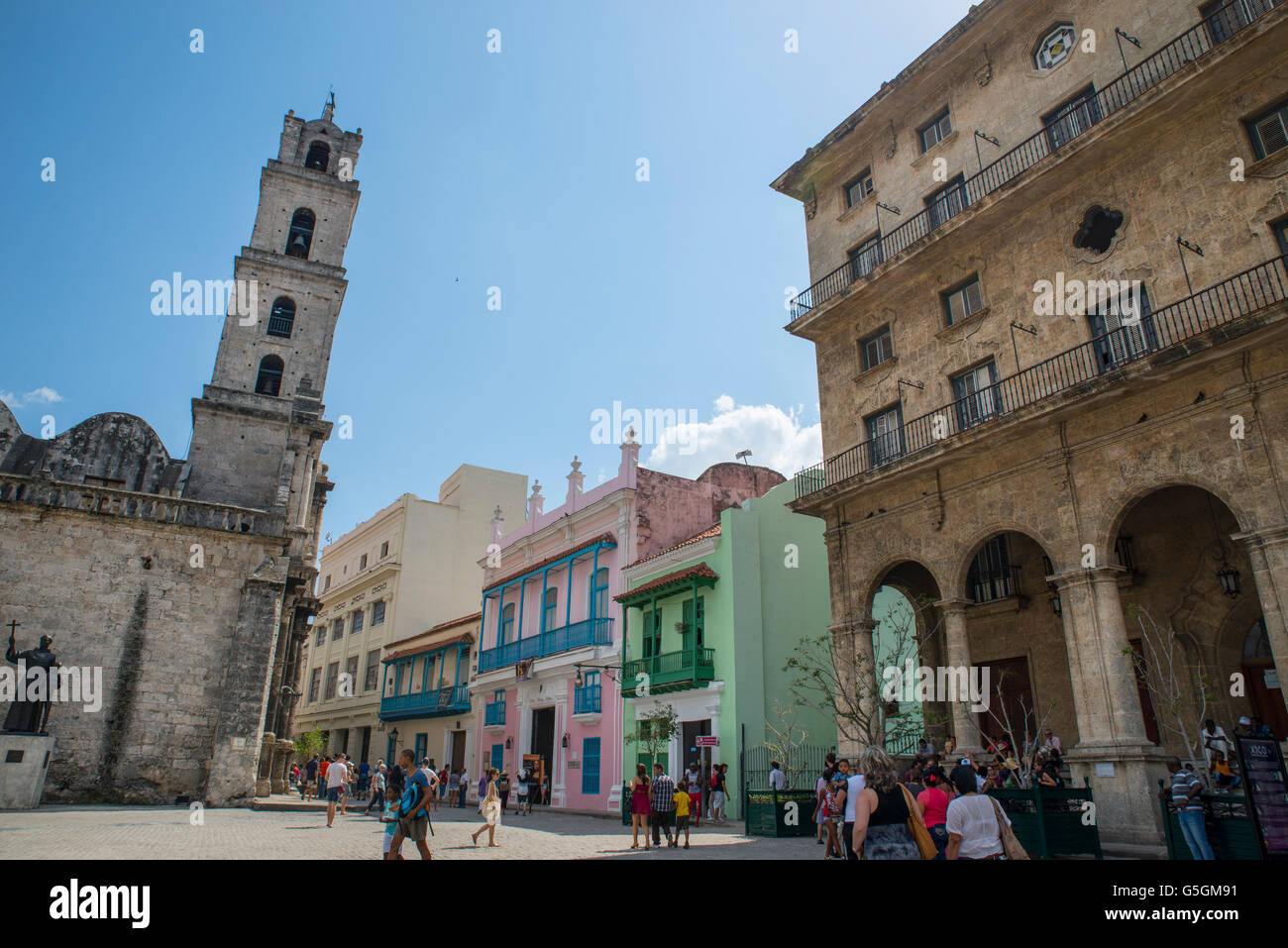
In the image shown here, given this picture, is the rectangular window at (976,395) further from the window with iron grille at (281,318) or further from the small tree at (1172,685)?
the window with iron grille at (281,318)

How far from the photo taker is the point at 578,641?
27.3 metres

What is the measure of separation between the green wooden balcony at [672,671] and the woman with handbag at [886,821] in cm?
1722

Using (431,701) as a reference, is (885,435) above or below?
above

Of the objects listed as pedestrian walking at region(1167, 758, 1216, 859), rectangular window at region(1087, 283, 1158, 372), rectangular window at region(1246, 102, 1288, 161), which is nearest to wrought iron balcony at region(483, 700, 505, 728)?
rectangular window at region(1087, 283, 1158, 372)

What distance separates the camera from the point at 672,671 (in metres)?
23.5

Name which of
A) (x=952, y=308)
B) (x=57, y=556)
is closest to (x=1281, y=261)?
(x=952, y=308)

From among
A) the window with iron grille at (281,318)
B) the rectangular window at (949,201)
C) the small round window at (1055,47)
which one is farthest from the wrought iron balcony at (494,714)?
the small round window at (1055,47)

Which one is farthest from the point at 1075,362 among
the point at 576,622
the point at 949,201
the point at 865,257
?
the point at 576,622

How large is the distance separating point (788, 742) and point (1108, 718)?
28.1 ft

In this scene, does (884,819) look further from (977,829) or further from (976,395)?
(976,395)

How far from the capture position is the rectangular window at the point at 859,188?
20578mm

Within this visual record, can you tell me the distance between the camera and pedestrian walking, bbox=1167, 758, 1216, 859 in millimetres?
8719

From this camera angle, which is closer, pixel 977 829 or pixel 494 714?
pixel 977 829
